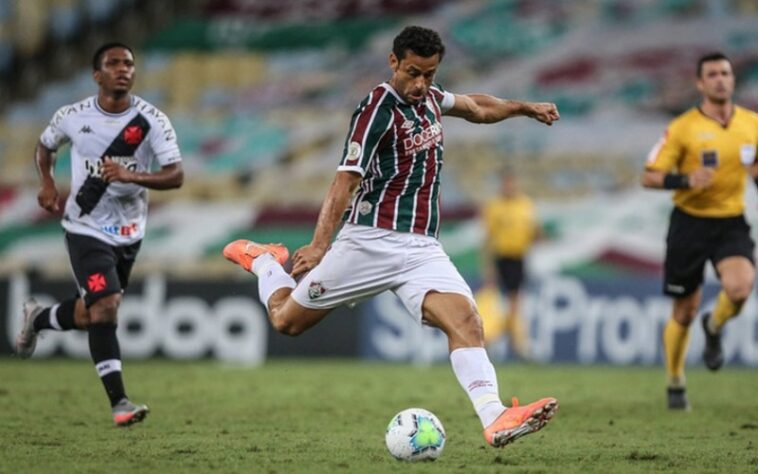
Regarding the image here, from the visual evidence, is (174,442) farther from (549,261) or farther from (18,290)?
(549,261)

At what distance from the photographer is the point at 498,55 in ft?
73.4

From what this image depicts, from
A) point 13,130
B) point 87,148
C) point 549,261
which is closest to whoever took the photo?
point 87,148

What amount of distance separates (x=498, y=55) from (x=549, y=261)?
4847 millimetres

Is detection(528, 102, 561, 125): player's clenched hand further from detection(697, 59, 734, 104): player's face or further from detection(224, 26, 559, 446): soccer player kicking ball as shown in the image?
detection(697, 59, 734, 104): player's face

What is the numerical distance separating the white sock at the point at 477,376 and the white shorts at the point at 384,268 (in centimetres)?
34

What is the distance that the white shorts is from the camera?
7.07 metres

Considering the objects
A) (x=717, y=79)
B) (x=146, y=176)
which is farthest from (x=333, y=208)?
(x=717, y=79)

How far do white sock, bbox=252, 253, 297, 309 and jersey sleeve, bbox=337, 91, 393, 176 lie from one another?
1.04 meters

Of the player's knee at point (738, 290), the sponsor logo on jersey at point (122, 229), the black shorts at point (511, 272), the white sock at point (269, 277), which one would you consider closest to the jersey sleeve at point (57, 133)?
the sponsor logo on jersey at point (122, 229)

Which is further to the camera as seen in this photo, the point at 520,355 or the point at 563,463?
the point at 520,355

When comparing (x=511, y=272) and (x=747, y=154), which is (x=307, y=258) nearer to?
(x=747, y=154)

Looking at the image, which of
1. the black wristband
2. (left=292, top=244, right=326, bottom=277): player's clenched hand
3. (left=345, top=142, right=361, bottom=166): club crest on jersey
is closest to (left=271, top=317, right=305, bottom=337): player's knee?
(left=292, top=244, right=326, bottom=277): player's clenched hand

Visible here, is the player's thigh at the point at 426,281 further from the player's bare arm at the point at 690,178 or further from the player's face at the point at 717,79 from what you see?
the player's face at the point at 717,79

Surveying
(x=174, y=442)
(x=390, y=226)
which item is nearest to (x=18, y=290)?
(x=174, y=442)
